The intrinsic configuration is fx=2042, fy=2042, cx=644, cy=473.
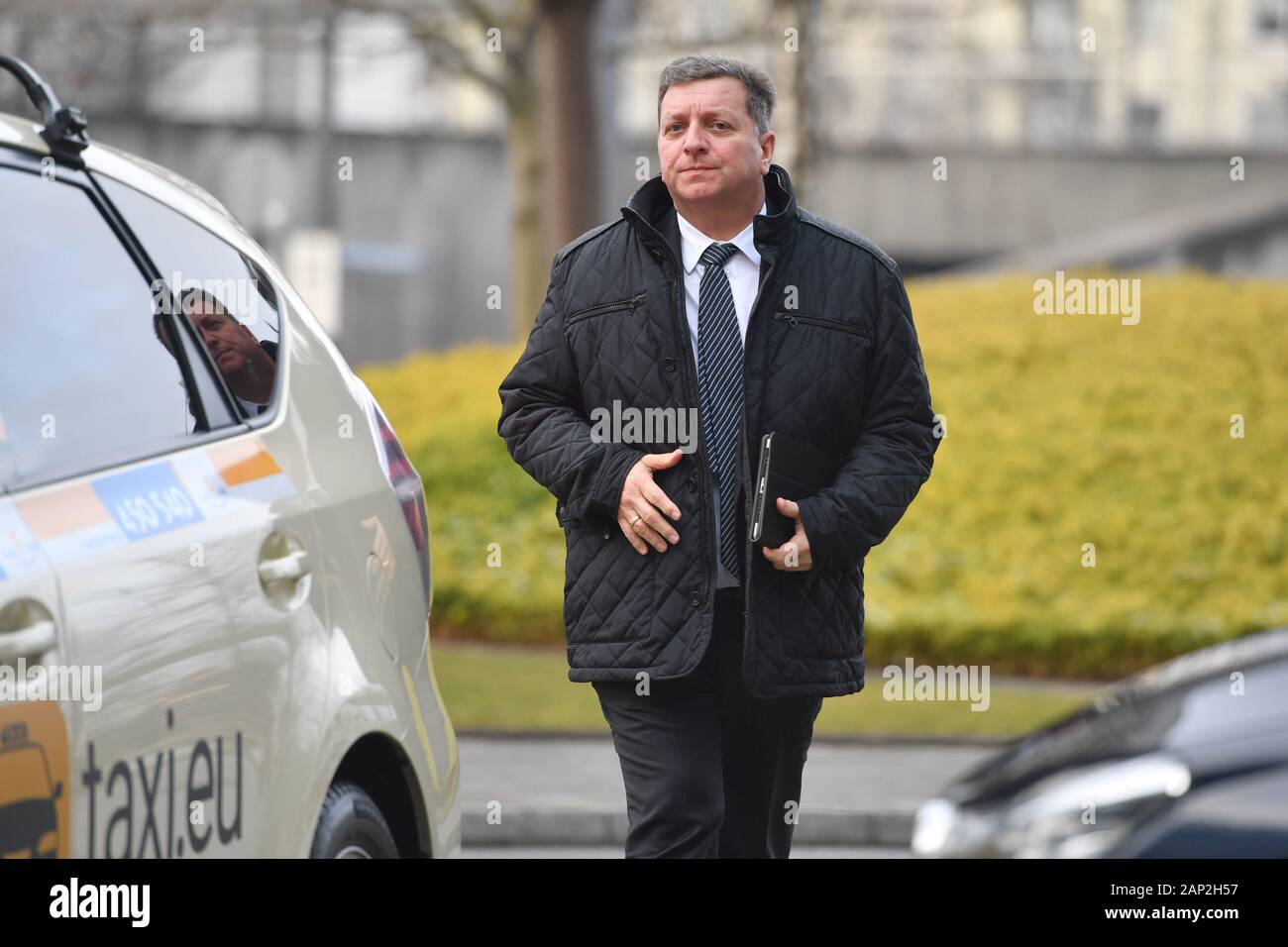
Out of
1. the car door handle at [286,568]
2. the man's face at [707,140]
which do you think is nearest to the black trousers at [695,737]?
the man's face at [707,140]

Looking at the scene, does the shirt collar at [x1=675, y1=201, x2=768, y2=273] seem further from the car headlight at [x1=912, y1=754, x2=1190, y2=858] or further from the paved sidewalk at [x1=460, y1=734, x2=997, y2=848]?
the paved sidewalk at [x1=460, y1=734, x2=997, y2=848]

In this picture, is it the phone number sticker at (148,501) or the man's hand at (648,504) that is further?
the man's hand at (648,504)

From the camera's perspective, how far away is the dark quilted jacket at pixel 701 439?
13.2ft

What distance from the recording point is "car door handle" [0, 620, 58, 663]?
101 inches

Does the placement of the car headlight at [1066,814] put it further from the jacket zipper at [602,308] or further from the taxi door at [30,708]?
the taxi door at [30,708]

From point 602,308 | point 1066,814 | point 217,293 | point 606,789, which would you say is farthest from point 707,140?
point 606,789

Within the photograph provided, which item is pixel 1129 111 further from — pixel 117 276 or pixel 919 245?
pixel 117 276

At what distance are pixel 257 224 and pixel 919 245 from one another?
763 centimetres

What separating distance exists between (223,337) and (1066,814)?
185cm

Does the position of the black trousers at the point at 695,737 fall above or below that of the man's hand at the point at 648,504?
below

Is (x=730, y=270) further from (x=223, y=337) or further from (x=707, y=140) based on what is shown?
(x=223, y=337)

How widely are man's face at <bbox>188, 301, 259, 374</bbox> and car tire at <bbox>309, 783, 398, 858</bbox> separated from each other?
0.74 m

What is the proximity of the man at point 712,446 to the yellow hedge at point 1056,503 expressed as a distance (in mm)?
7552

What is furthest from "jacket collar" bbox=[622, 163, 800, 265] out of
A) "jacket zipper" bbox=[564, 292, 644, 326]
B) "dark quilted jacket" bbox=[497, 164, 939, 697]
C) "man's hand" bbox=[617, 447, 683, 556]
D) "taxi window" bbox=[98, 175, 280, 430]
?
"taxi window" bbox=[98, 175, 280, 430]
